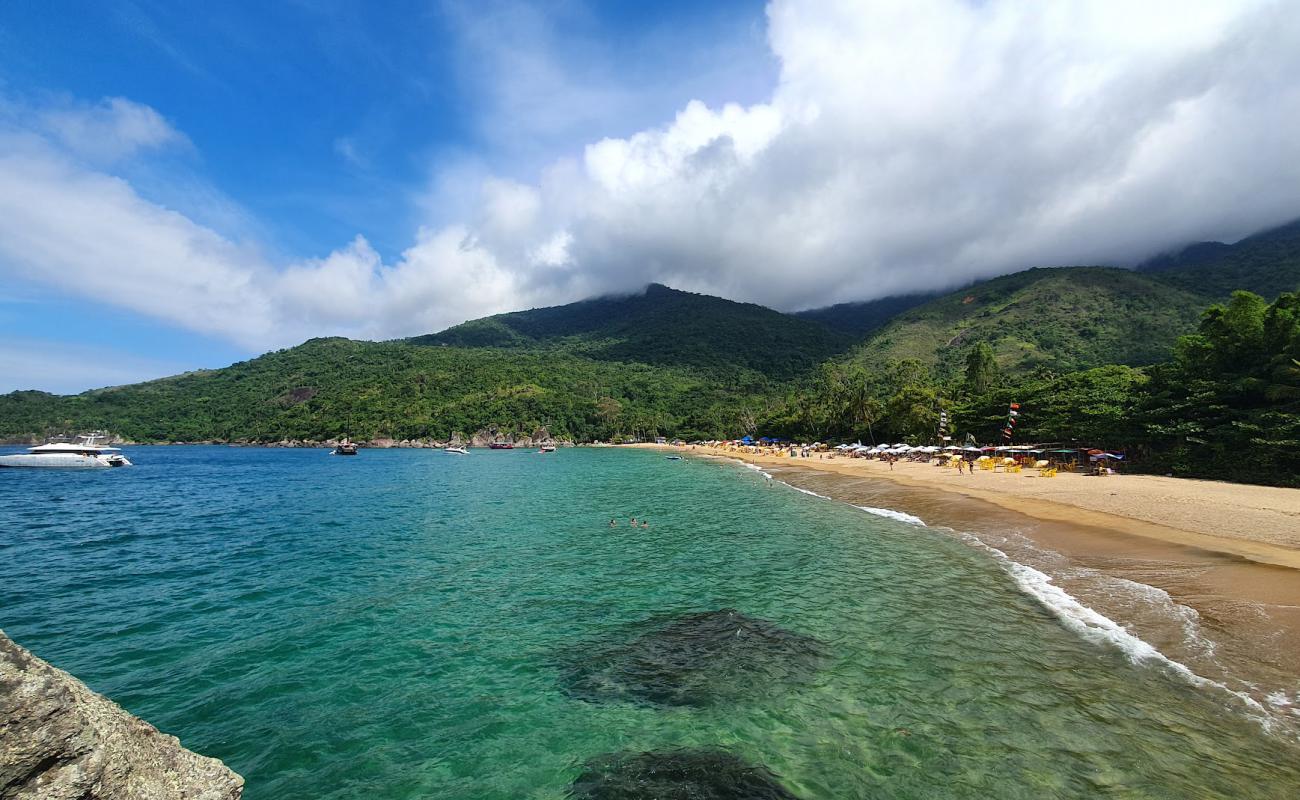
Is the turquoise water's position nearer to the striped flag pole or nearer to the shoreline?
the shoreline

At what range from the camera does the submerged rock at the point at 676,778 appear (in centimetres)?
751

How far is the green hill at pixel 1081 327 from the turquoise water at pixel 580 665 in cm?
13798

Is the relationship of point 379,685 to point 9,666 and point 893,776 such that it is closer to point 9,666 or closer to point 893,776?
point 9,666

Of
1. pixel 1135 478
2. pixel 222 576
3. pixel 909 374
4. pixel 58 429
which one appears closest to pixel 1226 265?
pixel 909 374

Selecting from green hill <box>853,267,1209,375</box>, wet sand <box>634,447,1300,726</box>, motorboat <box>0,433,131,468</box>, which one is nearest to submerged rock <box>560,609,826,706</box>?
wet sand <box>634,447,1300,726</box>

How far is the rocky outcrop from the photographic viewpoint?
3.42 m

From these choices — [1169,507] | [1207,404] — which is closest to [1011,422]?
[1207,404]

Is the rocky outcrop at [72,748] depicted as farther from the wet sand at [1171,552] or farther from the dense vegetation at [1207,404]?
the dense vegetation at [1207,404]

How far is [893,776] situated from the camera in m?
8.00

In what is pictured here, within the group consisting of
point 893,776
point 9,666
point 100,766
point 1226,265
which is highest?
point 1226,265

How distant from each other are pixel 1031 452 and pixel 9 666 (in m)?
69.6

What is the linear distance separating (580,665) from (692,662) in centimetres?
249

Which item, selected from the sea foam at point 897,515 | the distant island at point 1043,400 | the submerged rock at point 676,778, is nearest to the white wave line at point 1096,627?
the submerged rock at point 676,778

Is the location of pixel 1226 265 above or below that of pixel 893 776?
above
